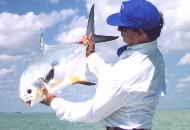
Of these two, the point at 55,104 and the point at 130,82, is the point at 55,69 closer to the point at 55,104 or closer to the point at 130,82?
Answer: the point at 55,104

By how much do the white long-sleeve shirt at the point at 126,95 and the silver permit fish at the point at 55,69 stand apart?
0.96ft

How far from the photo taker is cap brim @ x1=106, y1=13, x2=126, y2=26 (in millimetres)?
5043

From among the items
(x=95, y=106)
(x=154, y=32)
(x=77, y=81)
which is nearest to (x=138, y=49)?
(x=154, y=32)

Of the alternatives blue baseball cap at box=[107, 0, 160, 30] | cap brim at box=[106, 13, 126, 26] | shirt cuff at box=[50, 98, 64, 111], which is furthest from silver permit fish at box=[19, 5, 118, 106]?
blue baseball cap at box=[107, 0, 160, 30]

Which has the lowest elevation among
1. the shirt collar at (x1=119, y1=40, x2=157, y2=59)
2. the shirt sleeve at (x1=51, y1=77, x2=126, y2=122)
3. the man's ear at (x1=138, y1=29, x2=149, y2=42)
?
the shirt sleeve at (x1=51, y1=77, x2=126, y2=122)

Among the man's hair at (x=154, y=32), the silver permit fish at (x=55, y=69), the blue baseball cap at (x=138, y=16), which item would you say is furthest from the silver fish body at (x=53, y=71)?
the man's hair at (x=154, y=32)

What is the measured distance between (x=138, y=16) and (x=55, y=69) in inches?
51.4

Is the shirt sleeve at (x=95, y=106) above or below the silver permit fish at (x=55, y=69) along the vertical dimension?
below

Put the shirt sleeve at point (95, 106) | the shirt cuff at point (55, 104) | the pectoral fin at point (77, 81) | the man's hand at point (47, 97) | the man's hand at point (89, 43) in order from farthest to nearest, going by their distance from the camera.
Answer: the man's hand at point (89, 43), the pectoral fin at point (77, 81), the man's hand at point (47, 97), the shirt cuff at point (55, 104), the shirt sleeve at point (95, 106)

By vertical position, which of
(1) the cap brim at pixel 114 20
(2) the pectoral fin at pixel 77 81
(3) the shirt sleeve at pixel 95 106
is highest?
(1) the cap brim at pixel 114 20

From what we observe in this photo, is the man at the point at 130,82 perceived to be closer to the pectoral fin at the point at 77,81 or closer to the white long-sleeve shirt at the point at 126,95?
the white long-sleeve shirt at the point at 126,95

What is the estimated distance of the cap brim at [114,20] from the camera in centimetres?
504

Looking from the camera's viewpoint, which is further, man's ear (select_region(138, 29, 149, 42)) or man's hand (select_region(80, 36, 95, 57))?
man's hand (select_region(80, 36, 95, 57))

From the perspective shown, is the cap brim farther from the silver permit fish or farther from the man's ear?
the silver permit fish
